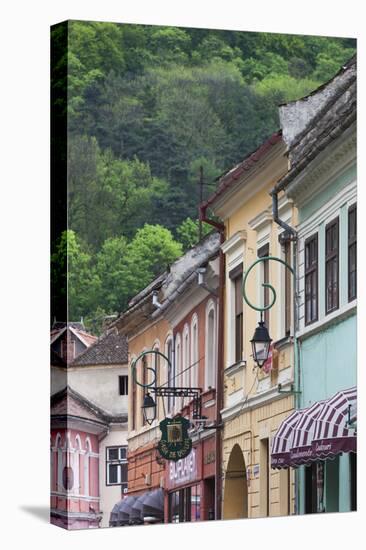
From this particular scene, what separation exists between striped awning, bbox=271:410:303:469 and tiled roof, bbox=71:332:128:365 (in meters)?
1.73

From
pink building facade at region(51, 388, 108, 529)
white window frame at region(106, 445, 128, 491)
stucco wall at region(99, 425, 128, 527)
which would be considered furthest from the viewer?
white window frame at region(106, 445, 128, 491)

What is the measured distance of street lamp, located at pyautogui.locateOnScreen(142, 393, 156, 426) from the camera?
60.1 feet

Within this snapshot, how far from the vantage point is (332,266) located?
Result: 1903 centimetres

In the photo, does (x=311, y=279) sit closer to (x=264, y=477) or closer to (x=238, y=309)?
(x=238, y=309)

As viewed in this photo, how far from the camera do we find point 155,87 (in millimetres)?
18219

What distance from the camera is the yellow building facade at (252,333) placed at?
18875mm

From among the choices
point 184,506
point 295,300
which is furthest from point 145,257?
point 184,506

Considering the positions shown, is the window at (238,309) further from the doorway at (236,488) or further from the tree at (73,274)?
the tree at (73,274)

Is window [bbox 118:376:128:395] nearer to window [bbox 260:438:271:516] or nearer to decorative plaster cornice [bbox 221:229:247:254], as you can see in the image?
window [bbox 260:438:271:516]

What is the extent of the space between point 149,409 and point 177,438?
45cm

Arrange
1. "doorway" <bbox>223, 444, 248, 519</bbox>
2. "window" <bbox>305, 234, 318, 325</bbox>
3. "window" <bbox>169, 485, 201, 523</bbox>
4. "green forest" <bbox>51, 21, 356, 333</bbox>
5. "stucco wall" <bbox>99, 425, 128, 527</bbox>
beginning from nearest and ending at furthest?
"green forest" <bbox>51, 21, 356, 333</bbox> → "stucco wall" <bbox>99, 425, 128, 527</bbox> → "window" <bbox>169, 485, 201, 523</bbox> → "doorway" <bbox>223, 444, 248, 519</bbox> → "window" <bbox>305, 234, 318, 325</bbox>

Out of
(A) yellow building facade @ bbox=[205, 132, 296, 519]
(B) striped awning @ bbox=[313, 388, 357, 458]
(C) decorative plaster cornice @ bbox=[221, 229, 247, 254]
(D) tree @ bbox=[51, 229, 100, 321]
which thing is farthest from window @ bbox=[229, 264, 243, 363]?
(D) tree @ bbox=[51, 229, 100, 321]

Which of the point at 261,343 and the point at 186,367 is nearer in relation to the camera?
the point at 186,367

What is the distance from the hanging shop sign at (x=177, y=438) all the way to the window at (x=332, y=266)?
6.16ft
